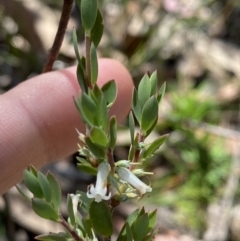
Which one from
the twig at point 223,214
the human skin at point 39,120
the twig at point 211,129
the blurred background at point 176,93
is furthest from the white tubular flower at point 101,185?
the twig at point 211,129

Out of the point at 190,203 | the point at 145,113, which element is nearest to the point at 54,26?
the point at 190,203

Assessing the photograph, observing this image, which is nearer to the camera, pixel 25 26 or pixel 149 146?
pixel 149 146

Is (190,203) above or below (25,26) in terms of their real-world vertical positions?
below

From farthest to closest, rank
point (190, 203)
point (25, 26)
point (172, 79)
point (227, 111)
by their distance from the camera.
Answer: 1. point (172, 79)
2. point (227, 111)
3. point (25, 26)
4. point (190, 203)

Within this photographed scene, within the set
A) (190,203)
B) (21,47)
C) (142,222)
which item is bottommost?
(190,203)

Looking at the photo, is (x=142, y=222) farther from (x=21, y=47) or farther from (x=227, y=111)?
(x=227, y=111)

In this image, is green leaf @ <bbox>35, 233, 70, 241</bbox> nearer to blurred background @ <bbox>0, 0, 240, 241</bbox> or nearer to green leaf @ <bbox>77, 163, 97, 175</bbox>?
green leaf @ <bbox>77, 163, 97, 175</bbox>

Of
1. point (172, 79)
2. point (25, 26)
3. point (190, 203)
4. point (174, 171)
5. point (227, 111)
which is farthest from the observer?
point (172, 79)

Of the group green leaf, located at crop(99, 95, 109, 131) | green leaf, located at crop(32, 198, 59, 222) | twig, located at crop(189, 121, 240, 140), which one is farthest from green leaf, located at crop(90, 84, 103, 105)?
twig, located at crop(189, 121, 240, 140)
